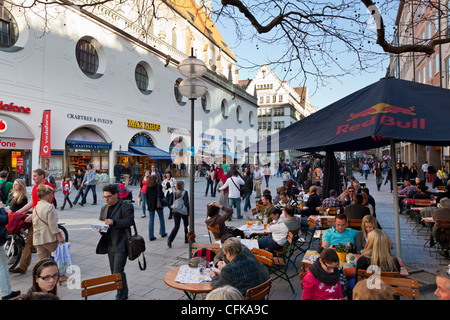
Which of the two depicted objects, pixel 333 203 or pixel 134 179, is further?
pixel 134 179

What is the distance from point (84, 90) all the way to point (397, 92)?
66.9 feet

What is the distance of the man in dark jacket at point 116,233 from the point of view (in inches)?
176

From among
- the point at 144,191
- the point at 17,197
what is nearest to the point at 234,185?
the point at 144,191

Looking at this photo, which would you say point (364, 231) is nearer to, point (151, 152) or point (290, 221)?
point (290, 221)

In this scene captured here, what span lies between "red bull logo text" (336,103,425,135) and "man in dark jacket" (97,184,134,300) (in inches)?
134

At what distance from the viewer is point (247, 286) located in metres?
3.38

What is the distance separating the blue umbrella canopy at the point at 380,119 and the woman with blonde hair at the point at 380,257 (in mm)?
1413

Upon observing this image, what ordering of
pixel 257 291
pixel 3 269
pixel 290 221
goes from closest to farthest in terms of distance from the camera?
pixel 257 291
pixel 3 269
pixel 290 221

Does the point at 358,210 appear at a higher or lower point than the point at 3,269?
higher

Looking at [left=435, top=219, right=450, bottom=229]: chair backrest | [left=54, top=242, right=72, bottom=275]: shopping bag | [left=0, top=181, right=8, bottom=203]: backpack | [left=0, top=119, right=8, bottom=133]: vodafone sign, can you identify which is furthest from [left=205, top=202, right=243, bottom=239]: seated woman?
[left=0, top=119, right=8, bottom=133]: vodafone sign

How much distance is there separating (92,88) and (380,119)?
2103 centimetres

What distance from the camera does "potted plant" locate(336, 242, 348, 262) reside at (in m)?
4.74

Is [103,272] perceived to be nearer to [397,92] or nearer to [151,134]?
[397,92]

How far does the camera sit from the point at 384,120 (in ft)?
12.3
